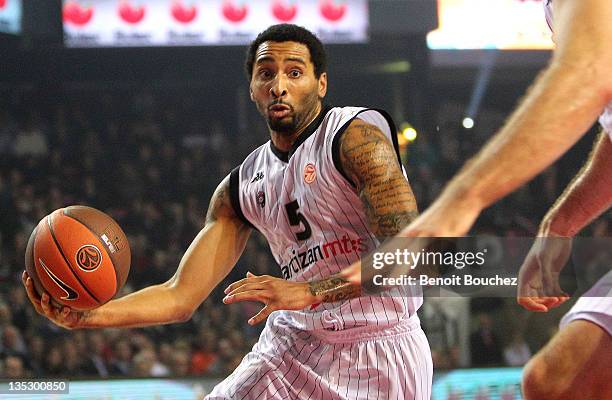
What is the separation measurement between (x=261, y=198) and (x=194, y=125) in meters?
7.82

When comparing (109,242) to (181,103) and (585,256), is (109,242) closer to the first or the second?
(585,256)

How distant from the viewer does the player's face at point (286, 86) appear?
10.2ft

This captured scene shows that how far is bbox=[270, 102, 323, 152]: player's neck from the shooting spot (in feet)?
10.3

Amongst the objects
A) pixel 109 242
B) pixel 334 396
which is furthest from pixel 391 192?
pixel 109 242

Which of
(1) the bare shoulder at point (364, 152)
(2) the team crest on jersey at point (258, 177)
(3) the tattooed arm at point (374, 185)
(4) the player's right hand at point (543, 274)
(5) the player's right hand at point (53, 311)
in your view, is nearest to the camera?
(4) the player's right hand at point (543, 274)

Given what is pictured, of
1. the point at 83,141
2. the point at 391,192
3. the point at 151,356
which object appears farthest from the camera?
the point at 83,141

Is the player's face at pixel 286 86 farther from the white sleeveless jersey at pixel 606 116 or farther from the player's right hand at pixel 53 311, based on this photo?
the white sleeveless jersey at pixel 606 116

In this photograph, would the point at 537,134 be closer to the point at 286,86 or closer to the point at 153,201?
the point at 286,86

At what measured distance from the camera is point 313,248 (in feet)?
9.59

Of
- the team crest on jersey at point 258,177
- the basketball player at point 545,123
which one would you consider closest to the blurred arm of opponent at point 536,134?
the basketball player at point 545,123

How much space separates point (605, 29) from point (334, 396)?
1786 mm

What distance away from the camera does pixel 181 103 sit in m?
11.0

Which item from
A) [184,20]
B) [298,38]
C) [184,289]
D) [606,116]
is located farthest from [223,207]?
[184,20]

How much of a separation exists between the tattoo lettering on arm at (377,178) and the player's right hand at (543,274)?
2.31 feet
